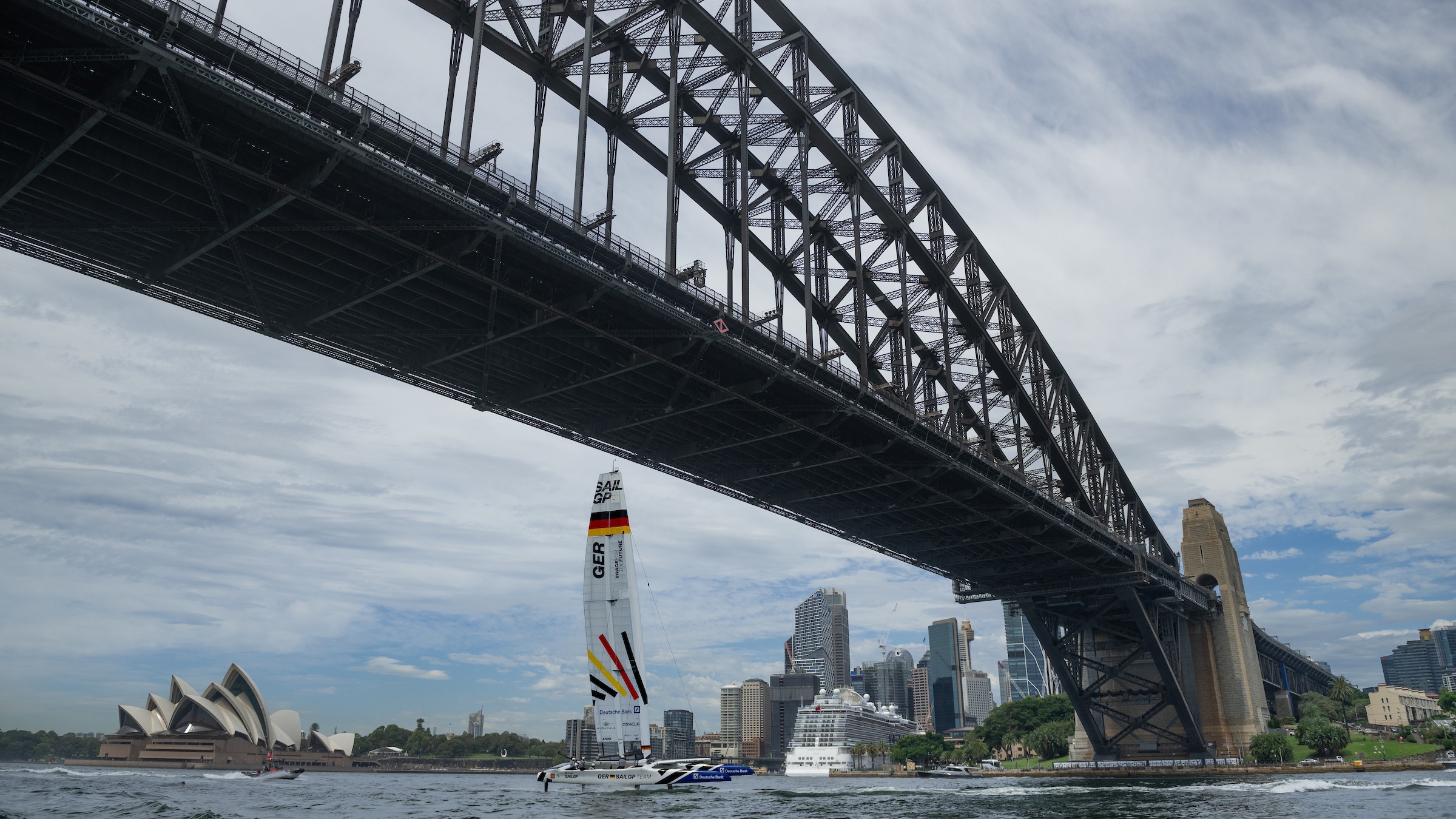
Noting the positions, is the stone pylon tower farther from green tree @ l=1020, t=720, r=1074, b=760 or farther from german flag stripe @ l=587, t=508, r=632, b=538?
german flag stripe @ l=587, t=508, r=632, b=538

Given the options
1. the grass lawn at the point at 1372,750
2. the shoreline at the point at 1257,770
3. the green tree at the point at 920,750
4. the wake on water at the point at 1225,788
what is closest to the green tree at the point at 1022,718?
the green tree at the point at 920,750

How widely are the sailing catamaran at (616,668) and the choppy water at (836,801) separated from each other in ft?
3.74

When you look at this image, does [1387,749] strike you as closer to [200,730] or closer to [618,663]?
[618,663]

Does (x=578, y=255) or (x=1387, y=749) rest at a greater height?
(x=578, y=255)

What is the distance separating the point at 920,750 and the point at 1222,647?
7531 centimetres

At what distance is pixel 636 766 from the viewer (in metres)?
46.8

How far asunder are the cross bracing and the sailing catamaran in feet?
17.0

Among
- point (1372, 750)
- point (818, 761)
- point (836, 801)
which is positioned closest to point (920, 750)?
point (818, 761)

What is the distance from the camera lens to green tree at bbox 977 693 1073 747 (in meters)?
148

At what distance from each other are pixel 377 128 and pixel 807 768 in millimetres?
159016

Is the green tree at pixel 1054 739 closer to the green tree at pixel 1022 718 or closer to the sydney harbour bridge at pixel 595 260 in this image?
the green tree at pixel 1022 718

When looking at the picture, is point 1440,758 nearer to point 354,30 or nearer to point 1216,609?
point 1216,609

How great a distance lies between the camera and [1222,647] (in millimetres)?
81938

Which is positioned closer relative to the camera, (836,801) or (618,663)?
(618,663)
